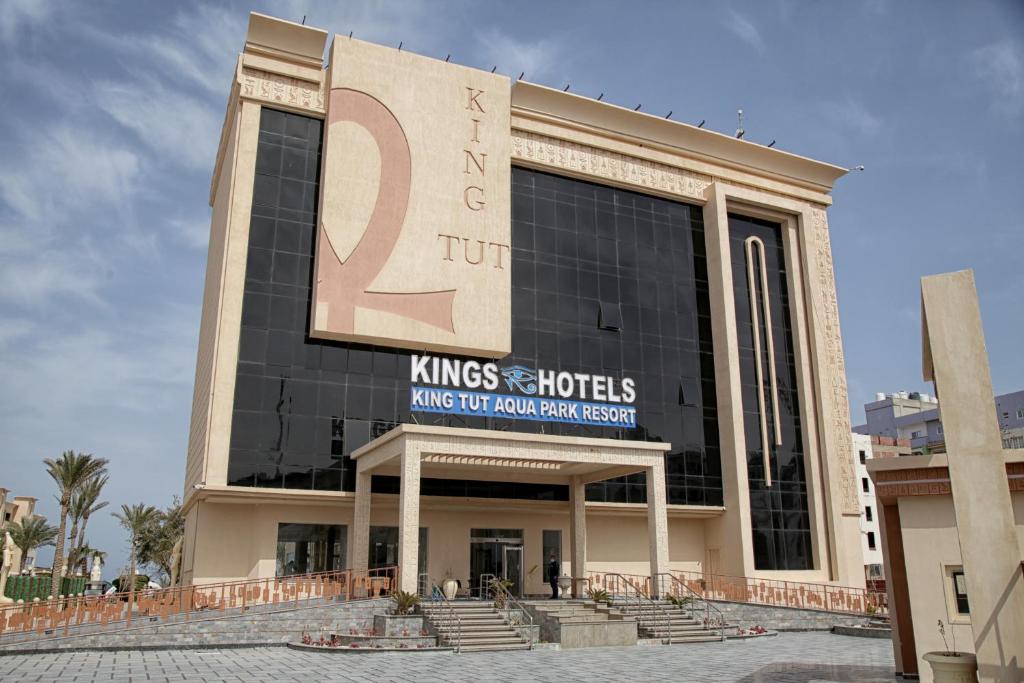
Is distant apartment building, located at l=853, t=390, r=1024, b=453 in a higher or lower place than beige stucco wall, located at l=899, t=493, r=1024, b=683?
higher

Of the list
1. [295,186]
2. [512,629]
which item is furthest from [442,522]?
[295,186]

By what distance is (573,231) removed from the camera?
33719mm

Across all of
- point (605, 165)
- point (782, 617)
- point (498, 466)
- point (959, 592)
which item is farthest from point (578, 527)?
point (959, 592)

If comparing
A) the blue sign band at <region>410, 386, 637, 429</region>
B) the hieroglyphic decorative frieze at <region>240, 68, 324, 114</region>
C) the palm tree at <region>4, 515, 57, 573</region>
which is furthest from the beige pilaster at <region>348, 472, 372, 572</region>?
the palm tree at <region>4, 515, 57, 573</region>

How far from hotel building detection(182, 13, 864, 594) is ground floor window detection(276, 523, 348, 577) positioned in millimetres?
78

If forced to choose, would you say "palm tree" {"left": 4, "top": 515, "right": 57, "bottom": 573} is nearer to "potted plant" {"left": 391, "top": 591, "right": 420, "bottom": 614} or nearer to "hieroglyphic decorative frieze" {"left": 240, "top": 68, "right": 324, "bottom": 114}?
"hieroglyphic decorative frieze" {"left": 240, "top": 68, "right": 324, "bottom": 114}

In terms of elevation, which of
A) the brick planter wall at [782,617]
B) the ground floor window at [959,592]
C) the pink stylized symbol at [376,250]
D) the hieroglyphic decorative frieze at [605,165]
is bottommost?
the brick planter wall at [782,617]

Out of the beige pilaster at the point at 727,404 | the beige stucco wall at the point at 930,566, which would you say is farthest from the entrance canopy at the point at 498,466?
the beige stucco wall at the point at 930,566

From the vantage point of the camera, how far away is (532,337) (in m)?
31.5

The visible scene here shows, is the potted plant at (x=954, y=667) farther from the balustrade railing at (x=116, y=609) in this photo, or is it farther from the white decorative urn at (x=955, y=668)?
the balustrade railing at (x=116, y=609)

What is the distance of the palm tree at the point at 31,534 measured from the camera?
2350 inches

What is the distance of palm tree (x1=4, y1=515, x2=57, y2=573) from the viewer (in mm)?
59688

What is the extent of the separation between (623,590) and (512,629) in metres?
10.9

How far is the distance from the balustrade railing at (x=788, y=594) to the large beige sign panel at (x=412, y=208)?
12.2m
